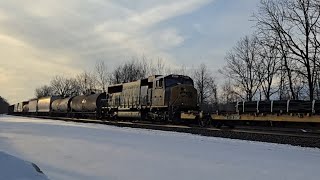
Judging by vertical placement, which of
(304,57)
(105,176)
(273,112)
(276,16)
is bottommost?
(105,176)

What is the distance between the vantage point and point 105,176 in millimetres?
8602

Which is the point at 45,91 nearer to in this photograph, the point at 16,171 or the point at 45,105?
the point at 45,105

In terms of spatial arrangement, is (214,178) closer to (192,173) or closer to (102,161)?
(192,173)

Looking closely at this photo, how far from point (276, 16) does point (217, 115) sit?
74.1 ft

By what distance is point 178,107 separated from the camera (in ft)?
94.4

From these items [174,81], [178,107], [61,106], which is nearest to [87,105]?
[61,106]

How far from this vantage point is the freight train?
837 inches

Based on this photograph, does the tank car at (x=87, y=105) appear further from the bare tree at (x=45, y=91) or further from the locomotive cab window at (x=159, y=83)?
the bare tree at (x=45, y=91)

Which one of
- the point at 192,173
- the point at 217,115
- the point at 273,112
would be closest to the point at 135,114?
the point at 217,115

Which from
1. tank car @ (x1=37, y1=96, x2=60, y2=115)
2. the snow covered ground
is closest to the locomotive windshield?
the snow covered ground

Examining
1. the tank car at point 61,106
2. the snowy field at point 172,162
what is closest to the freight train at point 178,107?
the tank car at point 61,106

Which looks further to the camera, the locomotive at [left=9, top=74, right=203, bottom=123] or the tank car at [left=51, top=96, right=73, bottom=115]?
the tank car at [left=51, top=96, right=73, bottom=115]

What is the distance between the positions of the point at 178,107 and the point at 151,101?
10.5 feet

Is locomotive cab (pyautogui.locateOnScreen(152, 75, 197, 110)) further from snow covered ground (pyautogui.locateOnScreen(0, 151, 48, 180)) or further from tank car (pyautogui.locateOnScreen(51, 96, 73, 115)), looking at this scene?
tank car (pyautogui.locateOnScreen(51, 96, 73, 115))
